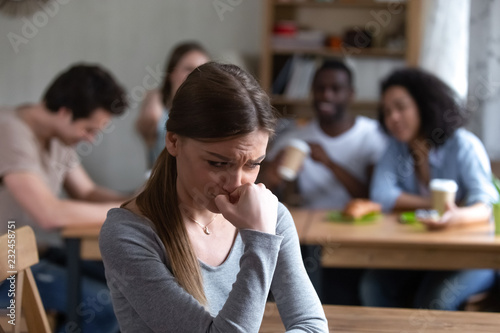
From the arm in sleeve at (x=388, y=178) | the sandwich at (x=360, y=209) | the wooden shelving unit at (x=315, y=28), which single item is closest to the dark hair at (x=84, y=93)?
the sandwich at (x=360, y=209)

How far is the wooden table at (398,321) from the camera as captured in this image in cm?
121

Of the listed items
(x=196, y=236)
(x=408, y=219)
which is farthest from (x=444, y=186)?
(x=196, y=236)

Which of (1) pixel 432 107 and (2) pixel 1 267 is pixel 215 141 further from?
(1) pixel 432 107

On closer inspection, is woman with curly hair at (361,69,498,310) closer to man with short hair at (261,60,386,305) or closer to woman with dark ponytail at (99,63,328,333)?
man with short hair at (261,60,386,305)

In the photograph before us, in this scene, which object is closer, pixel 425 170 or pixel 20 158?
pixel 20 158

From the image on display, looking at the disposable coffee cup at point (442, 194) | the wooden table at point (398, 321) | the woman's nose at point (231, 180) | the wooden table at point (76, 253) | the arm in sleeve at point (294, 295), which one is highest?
the woman's nose at point (231, 180)

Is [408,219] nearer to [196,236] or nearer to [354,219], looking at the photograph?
[354,219]

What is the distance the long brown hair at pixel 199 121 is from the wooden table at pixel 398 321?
0.81 feet

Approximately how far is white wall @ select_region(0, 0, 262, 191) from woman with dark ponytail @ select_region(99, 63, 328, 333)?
10.5 ft

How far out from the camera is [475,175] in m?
2.48

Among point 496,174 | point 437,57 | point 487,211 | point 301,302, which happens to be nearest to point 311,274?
point 487,211

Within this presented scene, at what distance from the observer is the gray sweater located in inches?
38.6

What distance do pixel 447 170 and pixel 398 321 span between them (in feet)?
4.77

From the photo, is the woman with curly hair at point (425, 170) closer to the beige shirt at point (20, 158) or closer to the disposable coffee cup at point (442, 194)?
the disposable coffee cup at point (442, 194)
